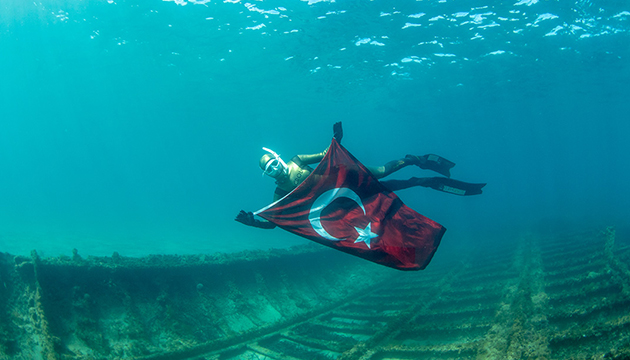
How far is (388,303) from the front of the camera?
21.5ft

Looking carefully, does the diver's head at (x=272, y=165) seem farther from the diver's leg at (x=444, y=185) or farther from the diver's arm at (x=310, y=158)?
the diver's leg at (x=444, y=185)

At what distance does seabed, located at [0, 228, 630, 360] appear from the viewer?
3830mm

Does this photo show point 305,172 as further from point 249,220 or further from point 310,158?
point 249,220

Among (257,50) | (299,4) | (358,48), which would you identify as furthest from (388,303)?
(257,50)

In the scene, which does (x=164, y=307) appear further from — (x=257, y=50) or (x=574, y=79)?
(x=574, y=79)

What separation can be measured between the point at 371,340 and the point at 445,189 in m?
3.33

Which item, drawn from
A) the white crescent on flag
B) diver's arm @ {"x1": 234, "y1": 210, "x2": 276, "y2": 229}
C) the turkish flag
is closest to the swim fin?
the turkish flag

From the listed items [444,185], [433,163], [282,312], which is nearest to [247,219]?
[282,312]

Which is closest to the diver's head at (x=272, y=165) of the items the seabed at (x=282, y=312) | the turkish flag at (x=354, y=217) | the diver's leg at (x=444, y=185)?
the turkish flag at (x=354, y=217)

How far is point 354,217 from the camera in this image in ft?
13.9

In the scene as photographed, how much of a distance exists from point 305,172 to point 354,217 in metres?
1.21

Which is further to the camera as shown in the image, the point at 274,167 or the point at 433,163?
the point at 433,163

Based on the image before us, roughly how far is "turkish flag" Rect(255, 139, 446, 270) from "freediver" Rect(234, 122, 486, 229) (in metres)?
0.46

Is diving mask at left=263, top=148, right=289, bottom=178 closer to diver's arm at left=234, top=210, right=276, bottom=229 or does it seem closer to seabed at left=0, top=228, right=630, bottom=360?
diver's arm at left=234, top=210, right=276, bottom=229
